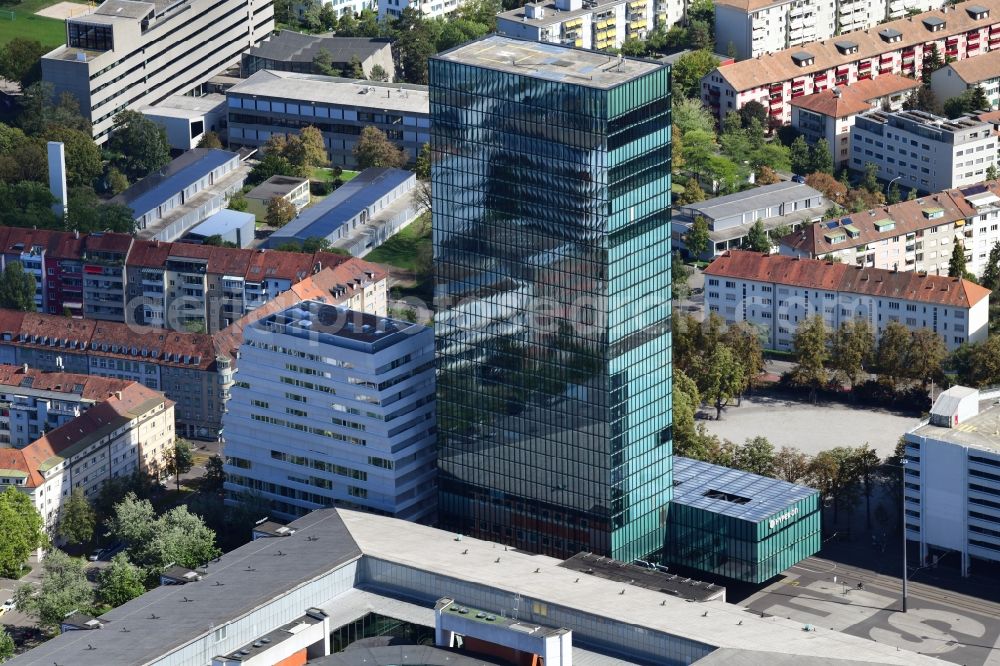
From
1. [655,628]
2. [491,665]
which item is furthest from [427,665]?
[655,628]

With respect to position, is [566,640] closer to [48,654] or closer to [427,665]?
[427,665]

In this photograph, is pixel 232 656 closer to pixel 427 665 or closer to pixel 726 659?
pixel 427 665

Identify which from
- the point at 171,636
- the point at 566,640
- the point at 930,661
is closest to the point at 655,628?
the point at 566,640

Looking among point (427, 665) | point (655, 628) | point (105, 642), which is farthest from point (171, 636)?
point (655, 628)

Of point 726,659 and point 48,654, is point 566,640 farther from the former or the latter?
point 48,654

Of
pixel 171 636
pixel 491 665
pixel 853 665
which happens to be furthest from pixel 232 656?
pixel 853 665

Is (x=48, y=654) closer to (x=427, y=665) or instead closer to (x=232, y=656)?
(x=232, y=656)
